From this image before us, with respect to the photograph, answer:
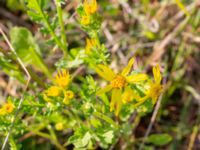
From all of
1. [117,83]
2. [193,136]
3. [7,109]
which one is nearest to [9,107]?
[7,109]

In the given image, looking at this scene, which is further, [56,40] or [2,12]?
[2,12]

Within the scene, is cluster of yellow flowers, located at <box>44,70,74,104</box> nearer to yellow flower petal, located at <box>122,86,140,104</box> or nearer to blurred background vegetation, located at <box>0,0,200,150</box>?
yellow flower petal, located at <box>122,86,140,104</box>

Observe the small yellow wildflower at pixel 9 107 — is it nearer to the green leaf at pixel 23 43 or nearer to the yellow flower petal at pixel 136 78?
the yellow flower petal at pixel 136 78

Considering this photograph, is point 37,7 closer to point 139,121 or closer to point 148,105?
point 148,105

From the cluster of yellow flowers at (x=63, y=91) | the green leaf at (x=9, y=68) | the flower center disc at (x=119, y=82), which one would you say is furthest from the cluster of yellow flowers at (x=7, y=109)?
the flower center disc at (x=119, y=82)

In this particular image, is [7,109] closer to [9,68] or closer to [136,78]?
[9,68]

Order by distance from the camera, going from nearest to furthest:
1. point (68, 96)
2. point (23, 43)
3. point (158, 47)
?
point (68, 96), point (23, 43), point (158, 47)

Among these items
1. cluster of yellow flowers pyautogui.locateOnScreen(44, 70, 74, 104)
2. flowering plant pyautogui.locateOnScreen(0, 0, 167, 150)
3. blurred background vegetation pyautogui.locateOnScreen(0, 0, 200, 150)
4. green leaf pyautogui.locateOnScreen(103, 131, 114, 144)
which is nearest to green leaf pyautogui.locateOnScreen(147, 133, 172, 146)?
blurred background vegetation pyautogui.locateOnScreen(0, 0, 200, 150)

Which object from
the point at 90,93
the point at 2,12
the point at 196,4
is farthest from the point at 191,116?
the point at 2,12
